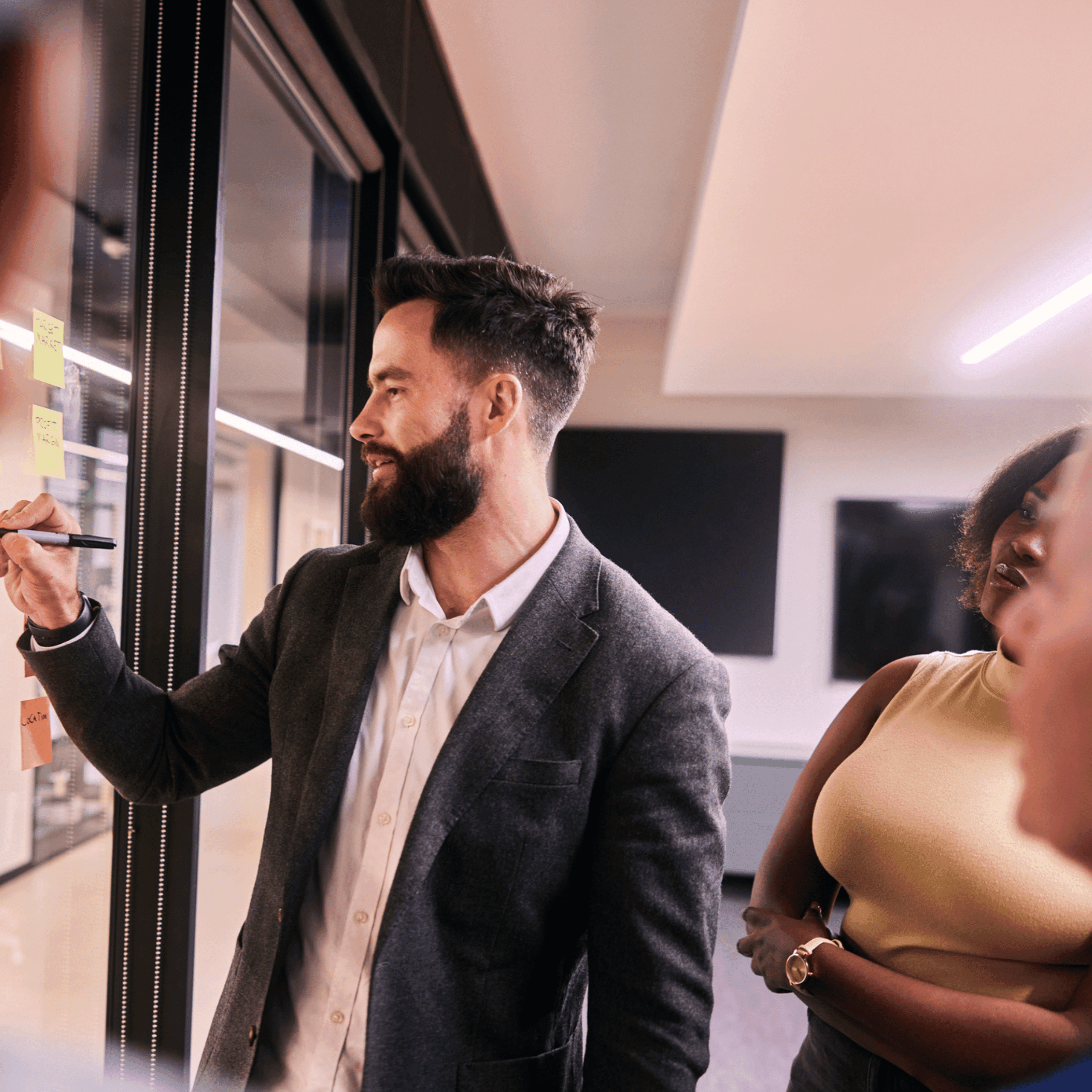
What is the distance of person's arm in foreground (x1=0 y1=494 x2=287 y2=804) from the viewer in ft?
2.75

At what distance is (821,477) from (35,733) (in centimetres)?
431

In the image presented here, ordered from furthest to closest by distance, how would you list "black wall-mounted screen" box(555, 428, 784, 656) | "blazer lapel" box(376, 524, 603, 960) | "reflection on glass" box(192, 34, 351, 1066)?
"black wall-mounted screen" box(555, 428, 784, 656) → "reflection on glass" box(192, 34, 351, 1066) → "blazer lapel" box(376, 524, 603, 960)

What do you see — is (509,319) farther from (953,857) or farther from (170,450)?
(953,857)

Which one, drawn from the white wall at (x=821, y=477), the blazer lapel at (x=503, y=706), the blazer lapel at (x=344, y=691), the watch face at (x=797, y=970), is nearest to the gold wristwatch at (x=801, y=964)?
the watch face at (x=797, y=970)

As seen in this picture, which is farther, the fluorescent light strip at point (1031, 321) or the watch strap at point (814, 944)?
the fluorescent light strip at point (1031, 321)

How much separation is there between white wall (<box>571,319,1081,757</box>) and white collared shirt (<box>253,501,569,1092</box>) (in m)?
3.79

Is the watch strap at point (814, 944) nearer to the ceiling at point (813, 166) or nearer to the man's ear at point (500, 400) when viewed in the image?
the man's ear at point (500, 400)

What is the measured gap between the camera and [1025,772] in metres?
0.20

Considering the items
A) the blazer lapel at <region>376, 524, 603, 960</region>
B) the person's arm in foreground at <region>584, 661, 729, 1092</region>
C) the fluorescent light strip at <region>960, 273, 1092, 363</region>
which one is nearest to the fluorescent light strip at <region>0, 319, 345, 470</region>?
the blazer lapel at <region>376, 524, 603, 960</region>

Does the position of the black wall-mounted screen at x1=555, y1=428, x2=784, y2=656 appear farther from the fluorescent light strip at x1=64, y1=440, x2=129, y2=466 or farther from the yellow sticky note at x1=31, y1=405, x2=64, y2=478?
the yellow sticky note at x1=31, y1=405, x2=64, y2=478

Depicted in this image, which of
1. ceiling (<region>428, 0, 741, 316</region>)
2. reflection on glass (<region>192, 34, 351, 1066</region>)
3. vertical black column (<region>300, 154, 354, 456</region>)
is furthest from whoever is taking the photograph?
ceiling (<region>428, 0, 741, 316</region>)

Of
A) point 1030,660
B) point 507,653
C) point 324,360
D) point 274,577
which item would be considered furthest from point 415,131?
point 1030,660

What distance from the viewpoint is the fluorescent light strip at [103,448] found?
840 mm

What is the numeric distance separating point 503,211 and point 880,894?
10.7 feet
